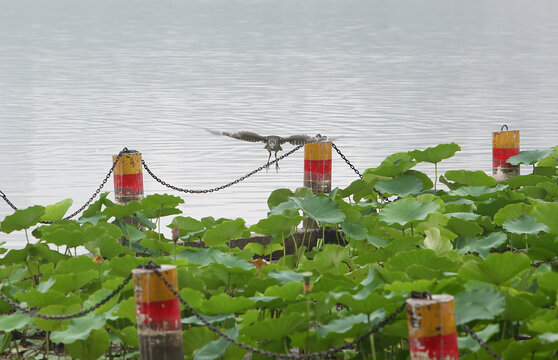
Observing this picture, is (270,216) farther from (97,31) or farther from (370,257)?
(97,31)

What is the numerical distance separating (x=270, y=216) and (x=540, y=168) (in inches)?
109

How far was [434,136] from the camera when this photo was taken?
468 inches

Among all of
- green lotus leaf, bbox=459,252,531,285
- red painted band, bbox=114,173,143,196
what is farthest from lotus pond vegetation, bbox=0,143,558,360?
red painted band, bbox=114,173,143,196

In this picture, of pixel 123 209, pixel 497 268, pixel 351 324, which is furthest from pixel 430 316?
pixel 123 209

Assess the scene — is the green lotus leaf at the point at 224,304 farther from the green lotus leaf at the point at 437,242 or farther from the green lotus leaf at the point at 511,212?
the green lotus leaf at the point at 511,212

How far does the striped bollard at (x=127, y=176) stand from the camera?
18.8ft

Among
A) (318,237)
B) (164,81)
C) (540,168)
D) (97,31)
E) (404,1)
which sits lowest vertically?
(318,237)

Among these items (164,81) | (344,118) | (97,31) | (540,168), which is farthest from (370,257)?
(97,31)

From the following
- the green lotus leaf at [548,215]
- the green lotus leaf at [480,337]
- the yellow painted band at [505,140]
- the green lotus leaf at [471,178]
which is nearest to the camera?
the green lotus leaf at [480,337]

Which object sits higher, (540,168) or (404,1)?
(404,1)

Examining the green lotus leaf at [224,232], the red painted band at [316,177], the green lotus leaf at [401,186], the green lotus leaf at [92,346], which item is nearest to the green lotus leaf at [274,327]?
the green lotus leaf at [92,346]

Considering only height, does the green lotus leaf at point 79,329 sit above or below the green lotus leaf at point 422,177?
below

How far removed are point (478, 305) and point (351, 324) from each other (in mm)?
441

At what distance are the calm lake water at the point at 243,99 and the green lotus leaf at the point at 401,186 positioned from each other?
2.19 meters
